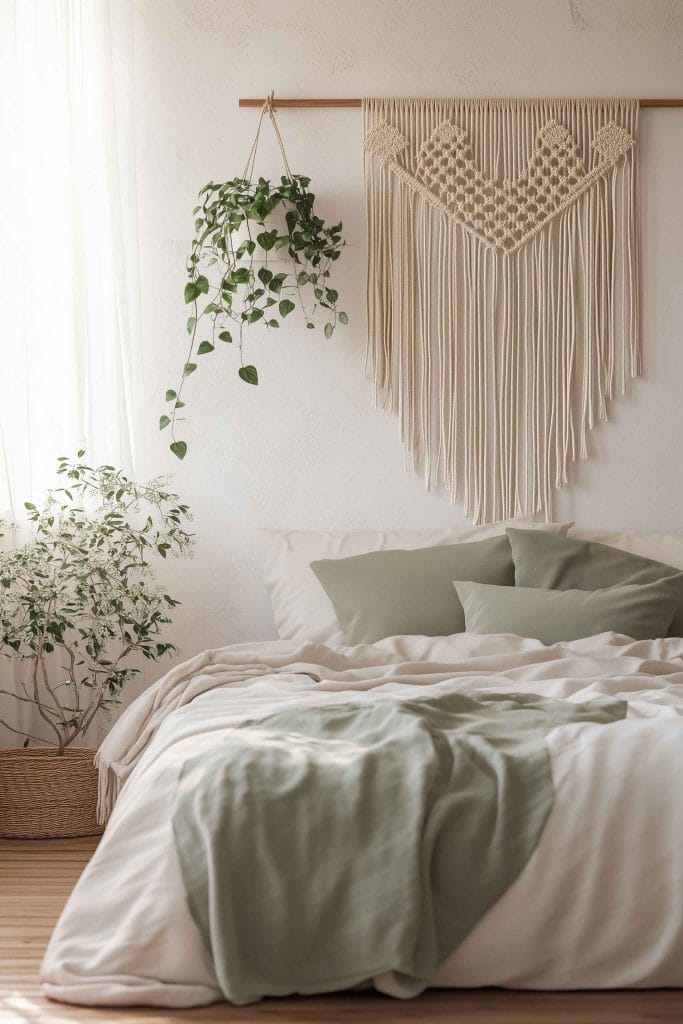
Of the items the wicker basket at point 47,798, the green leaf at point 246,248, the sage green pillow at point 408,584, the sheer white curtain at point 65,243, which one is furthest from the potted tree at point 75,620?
the green leaf at point 246,248

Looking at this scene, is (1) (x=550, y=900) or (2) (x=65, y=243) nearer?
(1) (x=550, y=900)

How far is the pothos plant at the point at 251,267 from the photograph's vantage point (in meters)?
3.54

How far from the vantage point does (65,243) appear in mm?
3635

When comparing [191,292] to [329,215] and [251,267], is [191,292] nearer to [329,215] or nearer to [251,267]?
[251,267]

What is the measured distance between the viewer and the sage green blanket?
1.82 m

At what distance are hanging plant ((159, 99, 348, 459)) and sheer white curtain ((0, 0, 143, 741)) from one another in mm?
224

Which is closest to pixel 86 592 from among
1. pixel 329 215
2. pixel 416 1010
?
pixel 329 215

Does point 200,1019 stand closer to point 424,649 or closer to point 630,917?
point 630,917

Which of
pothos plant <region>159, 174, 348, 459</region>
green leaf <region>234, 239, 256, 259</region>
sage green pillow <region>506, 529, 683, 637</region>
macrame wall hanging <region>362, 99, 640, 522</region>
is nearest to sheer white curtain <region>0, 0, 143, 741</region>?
pothos plant <region>159, 174, 348, 459</region>

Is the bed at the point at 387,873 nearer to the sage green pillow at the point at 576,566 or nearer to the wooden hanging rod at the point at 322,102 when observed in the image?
the sage green pillow at the point at 576,566

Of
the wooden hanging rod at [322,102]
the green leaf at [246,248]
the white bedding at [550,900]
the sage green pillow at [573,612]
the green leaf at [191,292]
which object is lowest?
the white bedding at [550,900]

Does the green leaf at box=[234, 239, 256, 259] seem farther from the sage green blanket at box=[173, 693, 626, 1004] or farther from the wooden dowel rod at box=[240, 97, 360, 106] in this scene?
the sage green blanket at box=[173, 693, 626, 1004]

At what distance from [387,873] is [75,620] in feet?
6.74

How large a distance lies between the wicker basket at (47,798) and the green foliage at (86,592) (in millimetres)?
130
